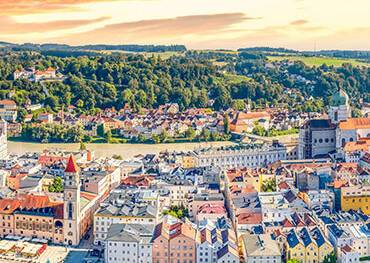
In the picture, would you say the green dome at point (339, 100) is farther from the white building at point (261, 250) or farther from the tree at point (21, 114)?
the tree at point (21, 114)

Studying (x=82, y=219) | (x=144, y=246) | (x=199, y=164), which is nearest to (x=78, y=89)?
(x=199, y=164)

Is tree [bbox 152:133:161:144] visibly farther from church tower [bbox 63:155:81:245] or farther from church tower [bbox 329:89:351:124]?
church tower [bbox 63:155:81:245]

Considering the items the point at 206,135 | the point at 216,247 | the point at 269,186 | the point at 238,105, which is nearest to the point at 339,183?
the point at 269,186

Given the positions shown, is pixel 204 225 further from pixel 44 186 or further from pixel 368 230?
pixel 44 186

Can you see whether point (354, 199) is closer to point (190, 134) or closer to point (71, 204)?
point (71, 204)

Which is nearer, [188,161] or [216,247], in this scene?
[216,247]
